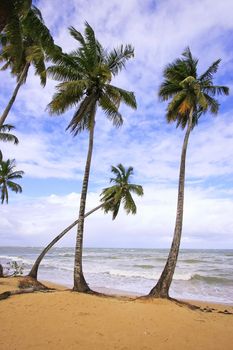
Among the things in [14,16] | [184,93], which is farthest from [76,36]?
[14,16]

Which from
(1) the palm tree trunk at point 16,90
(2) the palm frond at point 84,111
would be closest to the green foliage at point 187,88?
(2) the palm frond at point 84,111

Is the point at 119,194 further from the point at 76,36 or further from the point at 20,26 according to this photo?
the point at 20,26

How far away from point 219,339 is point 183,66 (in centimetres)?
1167

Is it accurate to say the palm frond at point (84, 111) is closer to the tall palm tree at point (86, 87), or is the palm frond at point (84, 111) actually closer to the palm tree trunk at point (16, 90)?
the tall palm tree at point (86, 87)

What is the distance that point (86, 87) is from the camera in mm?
14711

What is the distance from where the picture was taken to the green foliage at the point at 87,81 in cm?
1445

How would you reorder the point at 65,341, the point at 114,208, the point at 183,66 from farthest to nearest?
the point at 114,208 < the point at 183,66 < the point at 65,341

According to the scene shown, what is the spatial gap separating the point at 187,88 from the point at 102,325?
36.4 ft

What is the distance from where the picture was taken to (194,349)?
7219 mm

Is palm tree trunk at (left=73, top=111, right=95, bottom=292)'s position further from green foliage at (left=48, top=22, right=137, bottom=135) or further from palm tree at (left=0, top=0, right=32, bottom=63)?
palm tree at (left=0, top=0, right=32, bottom=63)

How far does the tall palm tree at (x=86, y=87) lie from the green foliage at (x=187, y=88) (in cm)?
194

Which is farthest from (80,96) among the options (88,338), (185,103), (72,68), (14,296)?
(88,338)

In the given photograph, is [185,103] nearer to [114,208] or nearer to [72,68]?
[72,68]

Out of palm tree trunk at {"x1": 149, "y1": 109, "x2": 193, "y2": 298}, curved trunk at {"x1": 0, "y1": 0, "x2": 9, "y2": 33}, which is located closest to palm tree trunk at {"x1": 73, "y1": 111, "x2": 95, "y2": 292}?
palm tree trunk at {"x1": 149, "y1": 109, "x2": 193, "y2": 298}
